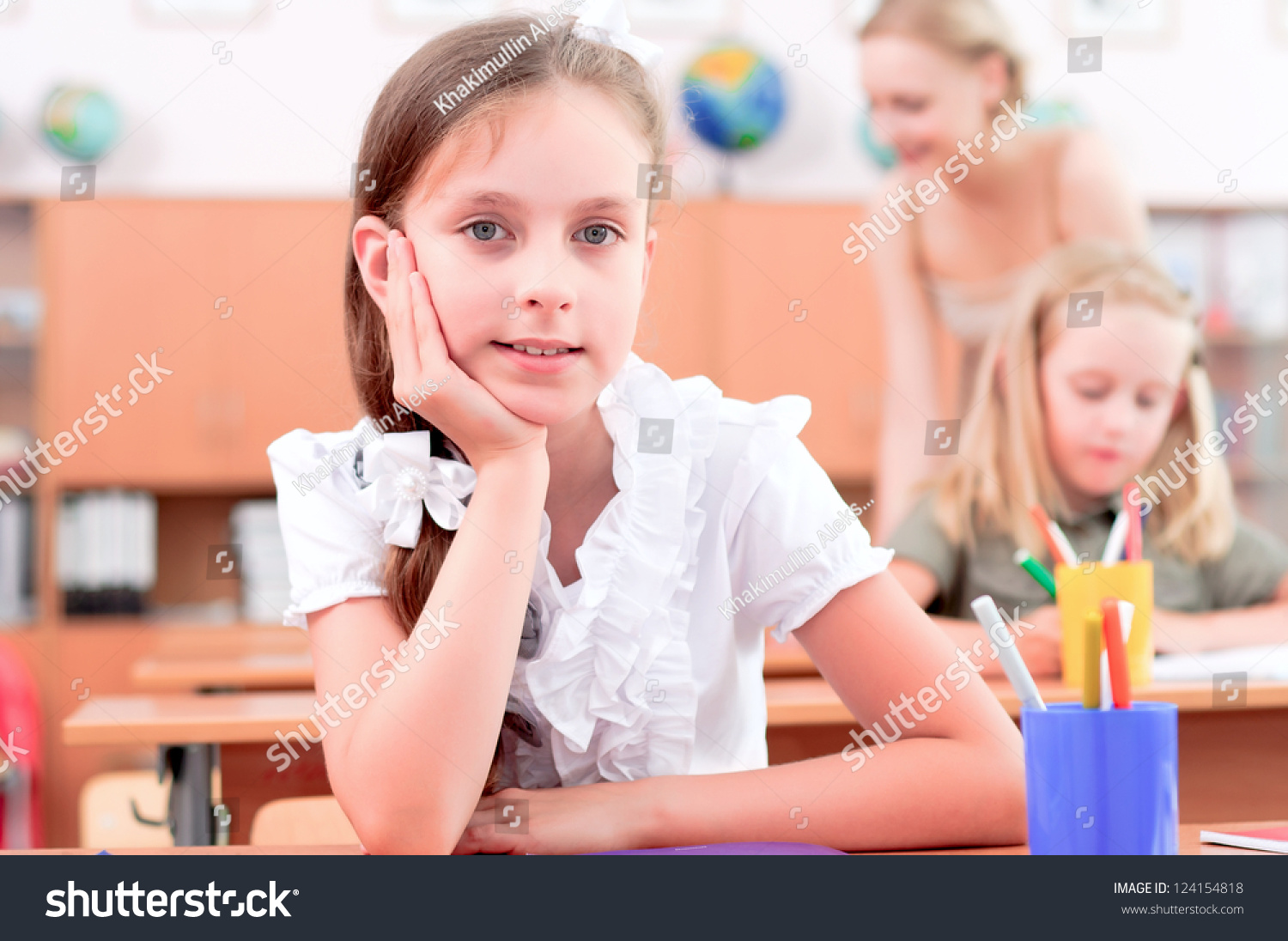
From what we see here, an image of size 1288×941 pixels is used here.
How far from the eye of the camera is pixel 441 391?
0.78 metres

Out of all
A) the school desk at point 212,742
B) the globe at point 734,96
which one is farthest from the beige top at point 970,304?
the school desk at point 212,742

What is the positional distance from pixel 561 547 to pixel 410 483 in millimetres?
148

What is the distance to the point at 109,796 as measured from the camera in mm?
1952

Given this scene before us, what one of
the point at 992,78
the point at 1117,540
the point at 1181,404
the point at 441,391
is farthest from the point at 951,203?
the point at 441,391

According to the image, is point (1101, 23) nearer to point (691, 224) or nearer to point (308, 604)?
point (691, 224)

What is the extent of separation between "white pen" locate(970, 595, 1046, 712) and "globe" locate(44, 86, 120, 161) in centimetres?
339

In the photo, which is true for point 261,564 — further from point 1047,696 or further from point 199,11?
point 1047,696

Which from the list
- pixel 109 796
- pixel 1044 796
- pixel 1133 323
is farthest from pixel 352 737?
pixel 1133 323

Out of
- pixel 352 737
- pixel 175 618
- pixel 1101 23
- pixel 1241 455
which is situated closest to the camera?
pixel 352 737

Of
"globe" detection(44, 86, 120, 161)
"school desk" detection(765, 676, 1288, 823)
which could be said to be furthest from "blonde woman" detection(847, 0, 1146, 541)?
"globe" detection(44, 86, 120, 161)

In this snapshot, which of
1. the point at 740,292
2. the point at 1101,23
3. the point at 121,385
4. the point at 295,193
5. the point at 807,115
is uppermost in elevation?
the point at 1101,23

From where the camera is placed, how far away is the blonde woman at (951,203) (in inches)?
109

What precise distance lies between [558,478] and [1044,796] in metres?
0.49

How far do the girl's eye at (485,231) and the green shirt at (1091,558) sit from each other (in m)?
1.40
